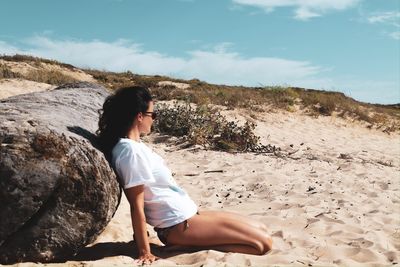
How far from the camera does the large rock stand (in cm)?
347

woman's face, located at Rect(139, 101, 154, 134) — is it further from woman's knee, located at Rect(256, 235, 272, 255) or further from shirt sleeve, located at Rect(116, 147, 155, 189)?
woman's knee, located at Rect(256, 235, 272, 255)

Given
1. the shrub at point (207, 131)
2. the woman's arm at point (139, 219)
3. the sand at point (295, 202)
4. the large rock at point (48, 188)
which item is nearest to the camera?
the large rock at point (48, 188)

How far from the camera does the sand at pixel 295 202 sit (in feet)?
14.0

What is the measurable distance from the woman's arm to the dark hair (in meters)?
0.41

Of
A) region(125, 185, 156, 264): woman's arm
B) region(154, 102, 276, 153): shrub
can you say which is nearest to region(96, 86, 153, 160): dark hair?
region(125, 185, 156, 264): woman's arm

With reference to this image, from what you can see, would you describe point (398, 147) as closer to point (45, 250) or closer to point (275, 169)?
point (275, 169)

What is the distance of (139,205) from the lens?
3756 mm

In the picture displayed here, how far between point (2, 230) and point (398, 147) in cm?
1327

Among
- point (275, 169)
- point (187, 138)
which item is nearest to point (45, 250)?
point (275, 169)

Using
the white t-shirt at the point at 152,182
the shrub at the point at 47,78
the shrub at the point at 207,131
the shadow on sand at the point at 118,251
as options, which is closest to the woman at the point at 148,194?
the white t-shirt at the point at 152,182

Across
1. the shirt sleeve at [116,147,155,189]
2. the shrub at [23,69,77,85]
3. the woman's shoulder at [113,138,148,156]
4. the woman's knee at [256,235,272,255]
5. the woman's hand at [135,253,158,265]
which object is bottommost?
the woman's hand at [135,253,158,265]

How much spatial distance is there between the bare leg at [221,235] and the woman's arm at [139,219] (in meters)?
0.36

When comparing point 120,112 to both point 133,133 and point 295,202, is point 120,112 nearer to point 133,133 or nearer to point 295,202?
point 133,133

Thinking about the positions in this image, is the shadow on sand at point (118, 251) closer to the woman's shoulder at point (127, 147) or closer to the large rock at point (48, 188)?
the large rock at point (48, 188)
